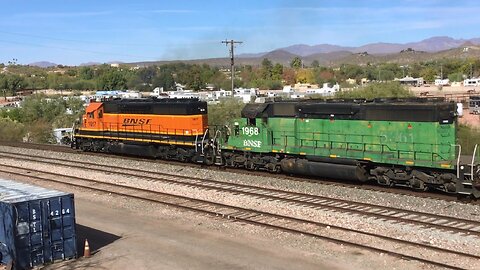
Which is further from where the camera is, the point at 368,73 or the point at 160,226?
the point at 368,73

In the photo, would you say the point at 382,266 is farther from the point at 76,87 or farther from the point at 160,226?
the point at 76,87

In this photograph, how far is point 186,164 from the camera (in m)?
26.4

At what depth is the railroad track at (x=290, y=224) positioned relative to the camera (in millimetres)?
11289

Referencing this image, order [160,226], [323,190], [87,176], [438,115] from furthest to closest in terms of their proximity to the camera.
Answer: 1. [87,176]
2. [323,190]
3. [438,115]
4. [160,226]

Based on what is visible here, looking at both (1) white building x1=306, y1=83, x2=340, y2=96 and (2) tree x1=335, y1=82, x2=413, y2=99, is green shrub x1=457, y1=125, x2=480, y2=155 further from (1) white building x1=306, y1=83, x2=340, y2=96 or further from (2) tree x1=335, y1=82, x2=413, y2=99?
(1) white building x1=306, y1=83, x2=340, y2=96

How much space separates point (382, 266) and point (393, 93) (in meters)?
37.9

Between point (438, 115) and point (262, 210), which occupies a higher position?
point (438, 115)

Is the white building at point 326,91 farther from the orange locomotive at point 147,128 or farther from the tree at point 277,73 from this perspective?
the tree at point 277,73

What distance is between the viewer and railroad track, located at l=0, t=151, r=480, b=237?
45.3ft

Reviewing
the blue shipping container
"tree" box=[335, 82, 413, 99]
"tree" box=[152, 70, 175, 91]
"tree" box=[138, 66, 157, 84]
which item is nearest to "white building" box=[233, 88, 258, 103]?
"tree" box=[335, 82, 413, 99]

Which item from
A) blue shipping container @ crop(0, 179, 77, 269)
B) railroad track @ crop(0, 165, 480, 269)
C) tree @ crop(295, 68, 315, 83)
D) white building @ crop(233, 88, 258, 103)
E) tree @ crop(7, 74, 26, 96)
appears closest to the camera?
blue shipping container @ crop(0, 179, 77, 269)

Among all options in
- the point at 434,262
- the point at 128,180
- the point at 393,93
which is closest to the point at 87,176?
the point at 128,180

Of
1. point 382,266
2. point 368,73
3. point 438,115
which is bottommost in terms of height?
point 382,266

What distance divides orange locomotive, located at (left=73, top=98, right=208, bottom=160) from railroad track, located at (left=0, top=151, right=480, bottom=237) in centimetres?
304
